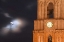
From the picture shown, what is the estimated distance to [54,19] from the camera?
48812mm

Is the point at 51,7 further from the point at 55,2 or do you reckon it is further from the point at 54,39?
the point at 54,39

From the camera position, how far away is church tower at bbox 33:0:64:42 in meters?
48.1

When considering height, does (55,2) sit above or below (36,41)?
above

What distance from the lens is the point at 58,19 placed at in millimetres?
48781

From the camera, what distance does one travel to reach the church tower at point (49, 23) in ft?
158

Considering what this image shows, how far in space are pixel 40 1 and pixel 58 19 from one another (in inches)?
144

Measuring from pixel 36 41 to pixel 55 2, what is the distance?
5.81m

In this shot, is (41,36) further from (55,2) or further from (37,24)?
(55,2)

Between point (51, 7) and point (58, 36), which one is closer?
point (58, 36)

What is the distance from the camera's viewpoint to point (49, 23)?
48688 mm

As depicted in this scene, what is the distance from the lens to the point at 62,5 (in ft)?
163

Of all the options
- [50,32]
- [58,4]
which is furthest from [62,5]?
[50,32]

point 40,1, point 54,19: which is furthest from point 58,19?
point 40,1

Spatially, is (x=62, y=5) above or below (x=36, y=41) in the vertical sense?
above
